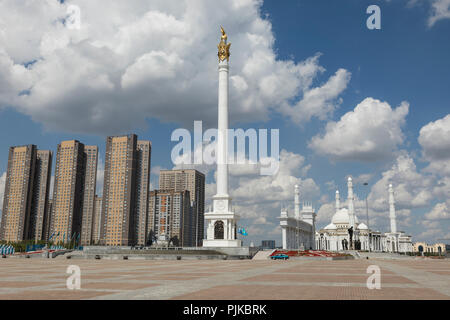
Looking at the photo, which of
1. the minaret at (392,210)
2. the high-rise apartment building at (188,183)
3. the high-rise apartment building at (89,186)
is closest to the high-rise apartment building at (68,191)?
the high-rise apartment building at (89,186)

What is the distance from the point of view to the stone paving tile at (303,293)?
13.4 meters

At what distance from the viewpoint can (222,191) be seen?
70.1m

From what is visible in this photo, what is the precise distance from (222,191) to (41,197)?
92.4 metres

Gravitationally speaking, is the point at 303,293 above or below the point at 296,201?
below

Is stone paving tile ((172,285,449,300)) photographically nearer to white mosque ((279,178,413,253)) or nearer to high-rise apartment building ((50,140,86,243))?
white mosque ((279,178,413,253))

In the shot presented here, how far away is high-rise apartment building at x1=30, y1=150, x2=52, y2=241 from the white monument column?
89632mm

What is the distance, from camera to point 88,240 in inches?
5591

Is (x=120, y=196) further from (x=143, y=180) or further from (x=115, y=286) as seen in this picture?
(x=115, y=286)

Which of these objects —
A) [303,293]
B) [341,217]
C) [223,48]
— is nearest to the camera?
[303,293]

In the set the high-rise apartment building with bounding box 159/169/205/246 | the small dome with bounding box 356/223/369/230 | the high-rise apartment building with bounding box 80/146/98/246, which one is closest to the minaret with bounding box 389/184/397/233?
the small dome with bounding box 356/223/369/230

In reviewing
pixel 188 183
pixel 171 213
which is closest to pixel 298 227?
pixel 171 213
